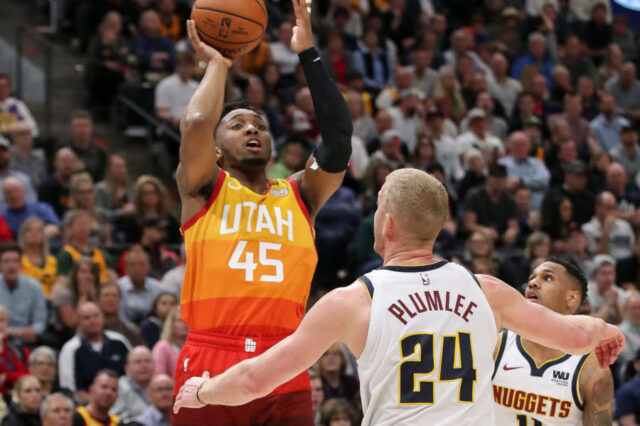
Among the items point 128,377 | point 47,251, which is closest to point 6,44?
point 47,251

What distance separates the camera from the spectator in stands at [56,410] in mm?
9031

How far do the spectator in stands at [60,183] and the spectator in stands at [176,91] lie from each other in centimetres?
184

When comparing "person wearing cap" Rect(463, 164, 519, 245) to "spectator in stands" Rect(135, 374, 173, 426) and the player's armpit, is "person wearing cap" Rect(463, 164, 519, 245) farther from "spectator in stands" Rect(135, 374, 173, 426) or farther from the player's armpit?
the player's armpit

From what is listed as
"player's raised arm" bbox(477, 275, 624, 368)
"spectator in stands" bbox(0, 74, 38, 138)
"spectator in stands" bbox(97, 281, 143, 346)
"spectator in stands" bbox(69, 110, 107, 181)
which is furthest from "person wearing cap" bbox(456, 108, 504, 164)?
"player's raised arm" bbox(477, 275, 624, 368)

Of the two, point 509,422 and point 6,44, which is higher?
point 6,44

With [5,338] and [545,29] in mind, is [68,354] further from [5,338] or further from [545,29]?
[545,29]

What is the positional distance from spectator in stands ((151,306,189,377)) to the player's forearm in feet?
17.0

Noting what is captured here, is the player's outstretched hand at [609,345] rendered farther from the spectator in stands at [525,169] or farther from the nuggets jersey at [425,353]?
the spectator in stands at [525,169]

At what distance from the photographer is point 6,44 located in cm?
1470

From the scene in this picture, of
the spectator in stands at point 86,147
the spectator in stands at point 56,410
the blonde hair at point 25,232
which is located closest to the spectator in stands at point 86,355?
the spectator in stands at point 56,410

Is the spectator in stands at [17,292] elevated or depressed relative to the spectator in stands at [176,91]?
depressed

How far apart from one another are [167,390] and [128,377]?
61cm

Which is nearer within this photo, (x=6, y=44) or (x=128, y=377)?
(x=128, y=377)

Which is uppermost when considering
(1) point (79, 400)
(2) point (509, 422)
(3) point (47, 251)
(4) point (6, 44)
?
(4) point (6, 44)
